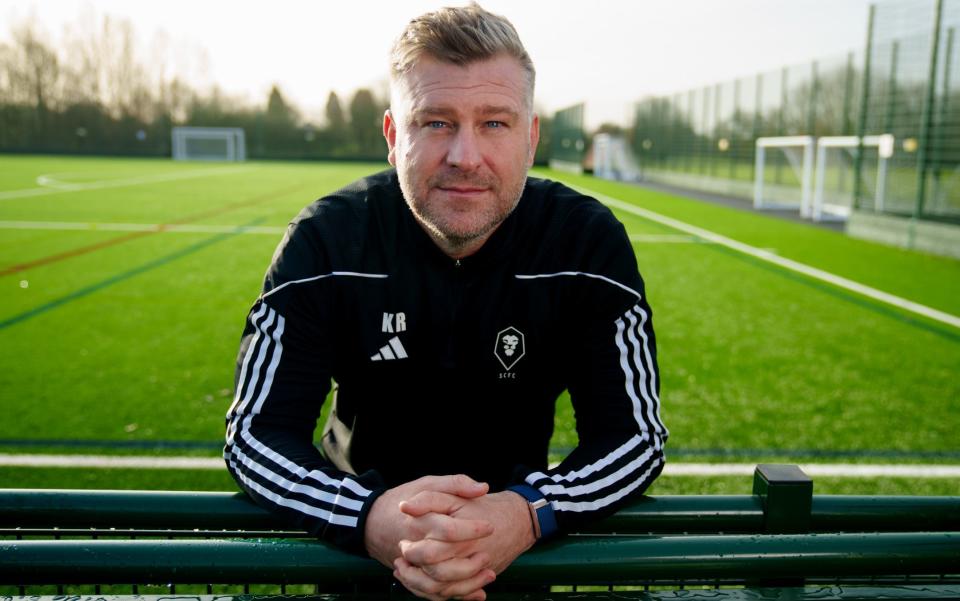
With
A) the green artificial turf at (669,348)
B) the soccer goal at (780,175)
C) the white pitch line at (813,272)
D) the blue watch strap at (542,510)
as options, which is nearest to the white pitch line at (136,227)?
the green artificial turf at (669,348)

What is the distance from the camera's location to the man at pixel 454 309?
1759 mm

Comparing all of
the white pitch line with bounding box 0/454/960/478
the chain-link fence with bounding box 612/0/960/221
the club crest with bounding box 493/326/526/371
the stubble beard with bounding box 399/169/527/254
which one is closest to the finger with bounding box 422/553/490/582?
the club crest with bounding box 493/326/526/371

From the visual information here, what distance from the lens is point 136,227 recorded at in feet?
40.0

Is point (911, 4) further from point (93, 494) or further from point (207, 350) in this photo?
point (93, 494)

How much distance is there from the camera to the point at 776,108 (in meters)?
21.2

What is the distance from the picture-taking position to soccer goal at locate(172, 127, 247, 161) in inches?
1944

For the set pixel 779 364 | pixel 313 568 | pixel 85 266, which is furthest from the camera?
pixel 85 266

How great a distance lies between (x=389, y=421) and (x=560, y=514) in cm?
67

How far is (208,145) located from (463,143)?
173 feet

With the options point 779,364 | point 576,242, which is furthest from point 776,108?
point 576,242

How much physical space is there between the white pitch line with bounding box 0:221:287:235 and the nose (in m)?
10.6

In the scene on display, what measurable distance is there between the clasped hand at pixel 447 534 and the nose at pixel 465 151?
2.42 feet

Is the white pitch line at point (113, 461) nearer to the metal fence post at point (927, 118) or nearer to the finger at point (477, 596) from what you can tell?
the finger at point (477, 596)

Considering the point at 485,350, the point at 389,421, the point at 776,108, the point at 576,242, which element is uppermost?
the point at 776,108
